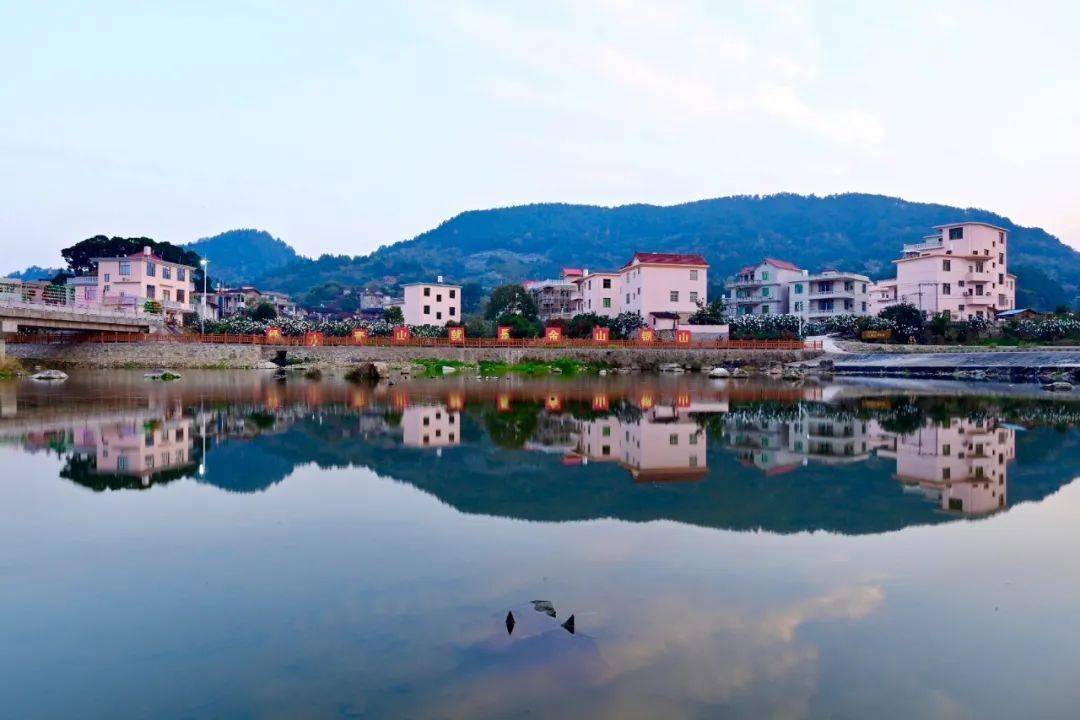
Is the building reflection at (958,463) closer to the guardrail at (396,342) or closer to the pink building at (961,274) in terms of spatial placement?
the guardrail at (396,342)

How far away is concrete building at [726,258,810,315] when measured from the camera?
77.2 m

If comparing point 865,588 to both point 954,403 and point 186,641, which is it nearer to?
point 186,641

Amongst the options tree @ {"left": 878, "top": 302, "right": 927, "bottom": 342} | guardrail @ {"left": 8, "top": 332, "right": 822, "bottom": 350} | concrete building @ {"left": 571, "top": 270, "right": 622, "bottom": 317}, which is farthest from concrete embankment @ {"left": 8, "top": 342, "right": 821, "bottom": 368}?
concrete building @ {"left": 571, "top": 270, "right": 622, "bottom": 317}

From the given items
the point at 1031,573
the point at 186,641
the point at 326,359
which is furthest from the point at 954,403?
the point at 326,359

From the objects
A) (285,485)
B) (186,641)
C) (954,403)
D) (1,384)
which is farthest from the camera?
(1,384)

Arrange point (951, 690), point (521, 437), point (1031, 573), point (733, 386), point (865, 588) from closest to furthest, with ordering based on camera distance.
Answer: point (951, 690), point (865, 588), point (1031, 573), point (521, 437), point (733, 386)

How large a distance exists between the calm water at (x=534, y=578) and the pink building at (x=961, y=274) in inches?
2089

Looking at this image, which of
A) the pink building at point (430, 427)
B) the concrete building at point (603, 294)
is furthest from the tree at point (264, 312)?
the pink building at point (430, 427)

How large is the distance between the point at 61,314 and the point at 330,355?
14.5m

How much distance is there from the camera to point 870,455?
1430cm

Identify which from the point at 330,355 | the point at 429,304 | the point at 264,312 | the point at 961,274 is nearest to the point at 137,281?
the point at 264,312

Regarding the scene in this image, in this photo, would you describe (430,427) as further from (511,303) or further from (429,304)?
(429,304)

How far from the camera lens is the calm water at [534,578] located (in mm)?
4848

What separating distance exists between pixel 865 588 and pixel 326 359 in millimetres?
44226
